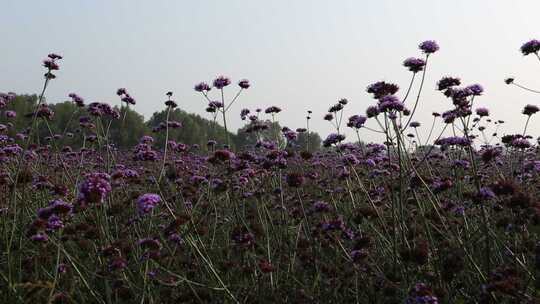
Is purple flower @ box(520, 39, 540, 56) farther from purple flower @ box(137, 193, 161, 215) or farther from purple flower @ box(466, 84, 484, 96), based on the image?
purple flower @ box(137, 193, 161, 215)

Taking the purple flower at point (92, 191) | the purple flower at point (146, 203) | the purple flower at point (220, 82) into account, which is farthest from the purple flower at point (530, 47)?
the purple flower at point (92, 191)

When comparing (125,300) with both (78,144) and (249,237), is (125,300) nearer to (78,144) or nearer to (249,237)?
(249,237)

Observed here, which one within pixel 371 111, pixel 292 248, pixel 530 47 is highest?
pixel 530 47

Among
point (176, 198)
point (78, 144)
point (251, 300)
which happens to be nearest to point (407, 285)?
point (251, 300)

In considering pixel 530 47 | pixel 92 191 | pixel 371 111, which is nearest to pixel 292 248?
pixel 371 111

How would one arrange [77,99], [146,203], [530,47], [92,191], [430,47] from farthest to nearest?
[77,99], [530,47], [430,47], [146,203], [92,191]

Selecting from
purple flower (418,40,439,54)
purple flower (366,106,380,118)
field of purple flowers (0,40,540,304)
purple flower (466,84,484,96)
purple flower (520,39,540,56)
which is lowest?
field of purple flowers (0,40,540,304)

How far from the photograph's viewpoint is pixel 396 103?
14.1ft

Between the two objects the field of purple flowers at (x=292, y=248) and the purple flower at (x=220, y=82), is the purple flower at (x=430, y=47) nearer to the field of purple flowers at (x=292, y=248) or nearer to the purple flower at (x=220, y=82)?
the field of purple flowers at (x=292, y=248)

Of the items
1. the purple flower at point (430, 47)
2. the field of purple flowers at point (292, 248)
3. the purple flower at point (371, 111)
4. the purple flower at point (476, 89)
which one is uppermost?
the purple flower at point (430, 47)

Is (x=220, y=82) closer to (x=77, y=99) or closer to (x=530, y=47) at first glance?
(x=77, y=99)

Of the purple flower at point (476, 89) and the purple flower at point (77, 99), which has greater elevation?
the purple flower at point (476, 89)

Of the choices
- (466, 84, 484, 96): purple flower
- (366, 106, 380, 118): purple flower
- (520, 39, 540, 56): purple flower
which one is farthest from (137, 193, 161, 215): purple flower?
(520, 39, 540, 56): purple flower

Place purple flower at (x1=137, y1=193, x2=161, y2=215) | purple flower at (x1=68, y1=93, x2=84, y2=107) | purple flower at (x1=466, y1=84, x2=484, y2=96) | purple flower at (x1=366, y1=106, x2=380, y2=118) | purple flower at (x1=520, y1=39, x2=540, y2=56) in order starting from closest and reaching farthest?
purple flower at (x1=137, y1=193, x2=161, y2=215) < purple flower at (x1=366, y1=106, x2=380, y2=118) < purple flower at (x1=466, y1=84, x2=484, y2=96) < purple flower at (x1=520, y1=39, x2=540, y2=56) < purple flower at (x1=68, y1=93, x2=84, y2=107)
